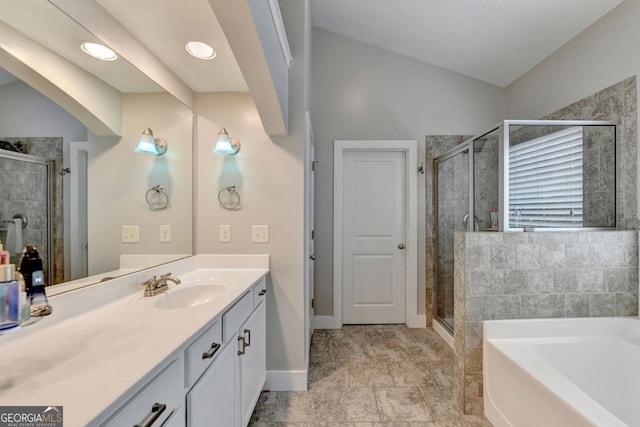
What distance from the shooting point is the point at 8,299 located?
67 cm

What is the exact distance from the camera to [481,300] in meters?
1.71

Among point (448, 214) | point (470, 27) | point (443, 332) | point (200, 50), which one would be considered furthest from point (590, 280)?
point (200, 50)

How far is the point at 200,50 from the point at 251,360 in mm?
1804

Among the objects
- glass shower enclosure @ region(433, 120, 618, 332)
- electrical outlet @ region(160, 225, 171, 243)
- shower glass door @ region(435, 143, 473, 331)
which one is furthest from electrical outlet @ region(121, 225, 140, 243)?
shower glass door @ region(435, 143, 473, 331)

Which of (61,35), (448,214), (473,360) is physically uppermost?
(61,35)

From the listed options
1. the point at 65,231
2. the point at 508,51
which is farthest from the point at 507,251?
the point at 65,231

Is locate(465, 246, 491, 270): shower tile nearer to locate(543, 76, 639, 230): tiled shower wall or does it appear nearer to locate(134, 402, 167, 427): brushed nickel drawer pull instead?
locate(543, 76, 639, 230): tiled shower wall

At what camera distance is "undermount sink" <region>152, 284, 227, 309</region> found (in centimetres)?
142

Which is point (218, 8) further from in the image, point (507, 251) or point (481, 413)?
point (481, 413)

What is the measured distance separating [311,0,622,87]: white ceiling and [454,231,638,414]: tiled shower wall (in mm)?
1633

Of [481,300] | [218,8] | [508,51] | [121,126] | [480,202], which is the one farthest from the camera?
[508,51]

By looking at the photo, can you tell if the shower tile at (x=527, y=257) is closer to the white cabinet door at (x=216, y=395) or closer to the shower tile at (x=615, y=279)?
→ the shower tile at (x=615, y=279)

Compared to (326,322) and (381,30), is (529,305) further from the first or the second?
(381,30)

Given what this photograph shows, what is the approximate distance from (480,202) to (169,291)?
2.17m
